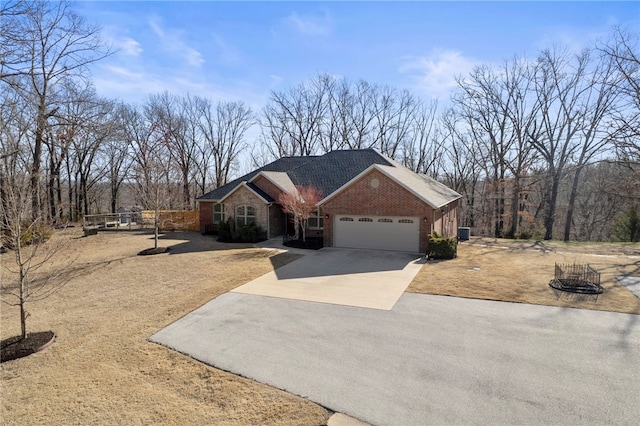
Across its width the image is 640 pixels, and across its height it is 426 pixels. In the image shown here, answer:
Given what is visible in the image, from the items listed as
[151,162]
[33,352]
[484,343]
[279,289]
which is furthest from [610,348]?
[151,162]

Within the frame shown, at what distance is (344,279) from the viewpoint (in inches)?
509

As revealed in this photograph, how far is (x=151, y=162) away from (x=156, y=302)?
460 inches

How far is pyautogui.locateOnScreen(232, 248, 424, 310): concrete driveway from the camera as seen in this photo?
35.9 ft

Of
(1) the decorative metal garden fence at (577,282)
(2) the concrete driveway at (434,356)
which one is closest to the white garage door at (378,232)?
(1) the decorative metal garden fence at (577,282)

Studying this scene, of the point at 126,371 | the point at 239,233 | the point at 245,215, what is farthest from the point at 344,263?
the point at 126,371

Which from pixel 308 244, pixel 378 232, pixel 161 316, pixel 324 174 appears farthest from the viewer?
pixel 324 174

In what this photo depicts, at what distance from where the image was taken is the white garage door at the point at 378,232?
58.0 ft

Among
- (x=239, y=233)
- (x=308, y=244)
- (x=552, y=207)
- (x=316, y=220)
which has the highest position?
(x=552, y=207)

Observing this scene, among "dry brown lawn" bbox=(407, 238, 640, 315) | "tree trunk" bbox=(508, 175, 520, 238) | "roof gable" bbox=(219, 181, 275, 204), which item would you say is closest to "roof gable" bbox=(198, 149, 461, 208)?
"roof gable" bbox=(219, 181, 275, 204)

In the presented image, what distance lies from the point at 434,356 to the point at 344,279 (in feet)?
19.7

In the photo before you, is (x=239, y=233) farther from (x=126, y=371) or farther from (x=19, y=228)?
(x=126, y=371)

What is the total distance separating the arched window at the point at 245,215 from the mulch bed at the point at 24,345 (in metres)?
13.8

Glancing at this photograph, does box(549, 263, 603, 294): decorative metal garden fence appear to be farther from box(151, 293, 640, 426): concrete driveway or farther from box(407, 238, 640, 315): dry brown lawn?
box(151, 293, 640, 426): concrete driveway

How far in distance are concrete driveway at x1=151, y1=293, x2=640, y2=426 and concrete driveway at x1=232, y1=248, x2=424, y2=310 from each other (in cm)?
73
